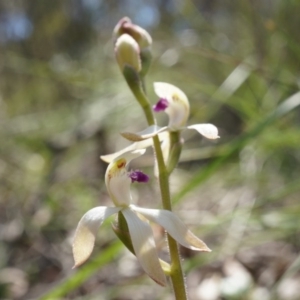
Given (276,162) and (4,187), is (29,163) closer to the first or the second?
(4,187)

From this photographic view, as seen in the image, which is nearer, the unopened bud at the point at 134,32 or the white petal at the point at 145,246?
the white petal at the point at 145,246

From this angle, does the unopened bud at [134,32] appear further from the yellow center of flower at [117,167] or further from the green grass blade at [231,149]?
the green grass blade at [231,149]

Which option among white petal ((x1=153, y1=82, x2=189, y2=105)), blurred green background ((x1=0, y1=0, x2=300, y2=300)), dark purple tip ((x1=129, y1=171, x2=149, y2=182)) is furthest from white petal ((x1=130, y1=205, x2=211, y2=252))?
blurred green background ((x1=0, y1=0, x2=300, y2=300))

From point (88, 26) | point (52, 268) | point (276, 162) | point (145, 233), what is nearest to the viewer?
point (145, 233)

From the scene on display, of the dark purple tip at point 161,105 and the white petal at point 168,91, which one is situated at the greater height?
the white petal at point 168,91

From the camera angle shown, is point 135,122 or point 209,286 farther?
point 135,122

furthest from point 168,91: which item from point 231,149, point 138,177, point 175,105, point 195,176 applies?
point 195,176

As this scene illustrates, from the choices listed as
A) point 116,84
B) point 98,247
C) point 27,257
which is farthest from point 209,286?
point 116,84

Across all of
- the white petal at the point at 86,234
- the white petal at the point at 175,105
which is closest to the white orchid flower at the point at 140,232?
the white petal at the point at 86,234
